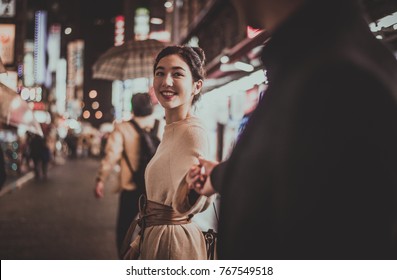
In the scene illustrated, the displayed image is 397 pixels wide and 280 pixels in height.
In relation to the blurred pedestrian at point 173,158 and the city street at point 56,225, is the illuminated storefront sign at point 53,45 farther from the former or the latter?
the blurred pedestrian at point 173,158

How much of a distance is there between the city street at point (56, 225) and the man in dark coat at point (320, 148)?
2657mm

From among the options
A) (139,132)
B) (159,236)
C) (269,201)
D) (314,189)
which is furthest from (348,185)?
(139,132)

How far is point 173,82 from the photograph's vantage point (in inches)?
88.9

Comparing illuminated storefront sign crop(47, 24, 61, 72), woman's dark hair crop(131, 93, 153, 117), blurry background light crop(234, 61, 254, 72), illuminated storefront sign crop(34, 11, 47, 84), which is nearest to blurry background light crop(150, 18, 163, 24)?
illuminated storefront sign crop(34, 11, 47, 84)

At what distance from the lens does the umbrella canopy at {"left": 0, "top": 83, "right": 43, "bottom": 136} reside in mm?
2559

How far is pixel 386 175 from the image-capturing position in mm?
1128

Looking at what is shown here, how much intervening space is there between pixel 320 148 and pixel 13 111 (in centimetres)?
188

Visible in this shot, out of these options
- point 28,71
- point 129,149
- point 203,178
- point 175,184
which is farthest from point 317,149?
point 28,71

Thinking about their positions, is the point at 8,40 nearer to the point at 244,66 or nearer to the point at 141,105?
the point at 244,66

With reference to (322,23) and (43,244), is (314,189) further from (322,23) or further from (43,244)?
(43,244)

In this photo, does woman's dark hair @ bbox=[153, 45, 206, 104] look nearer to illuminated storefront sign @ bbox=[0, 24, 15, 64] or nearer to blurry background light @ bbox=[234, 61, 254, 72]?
blurry background light @ bbox=[234, 61, 254, 72]

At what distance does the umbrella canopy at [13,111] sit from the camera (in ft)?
8.39

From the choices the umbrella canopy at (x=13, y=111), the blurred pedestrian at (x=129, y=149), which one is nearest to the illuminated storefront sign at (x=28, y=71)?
the blurred pedestrian at (x=129, y=149)

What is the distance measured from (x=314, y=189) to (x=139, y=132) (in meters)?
2.76
